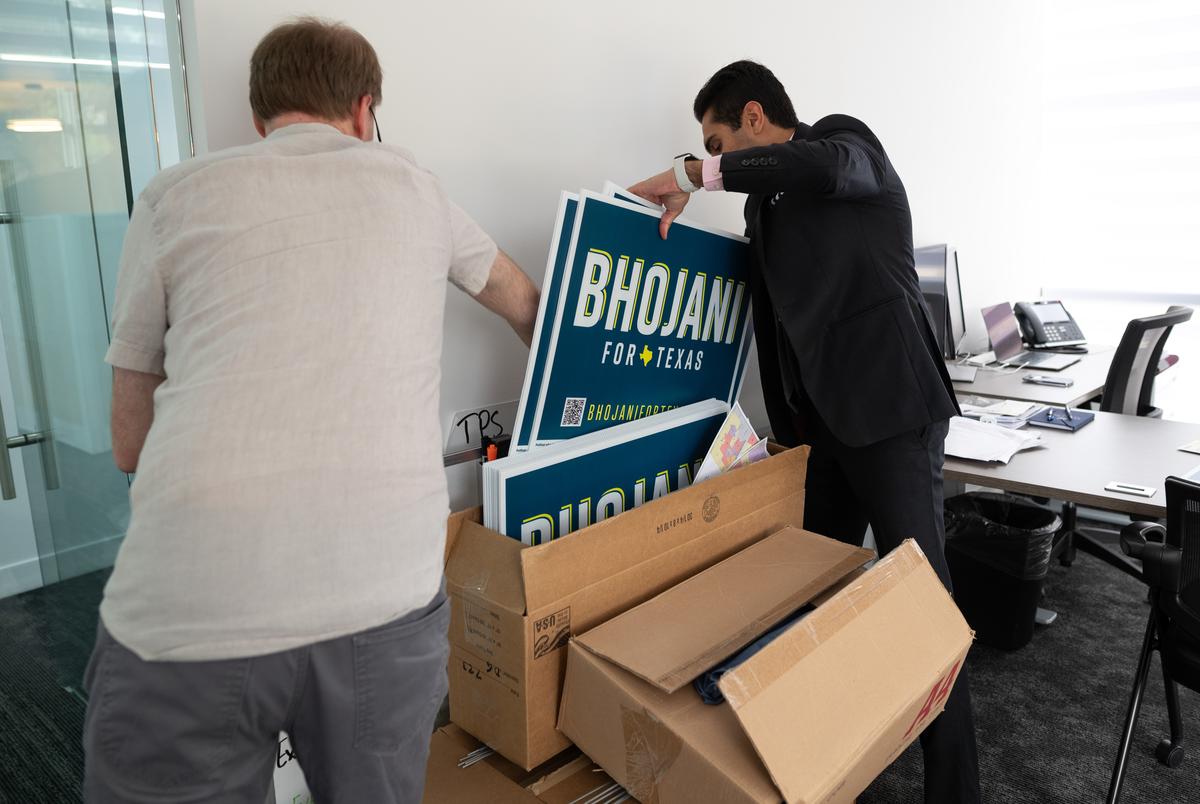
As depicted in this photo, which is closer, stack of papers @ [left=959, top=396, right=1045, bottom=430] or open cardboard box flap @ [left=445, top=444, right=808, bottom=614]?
open cardboard box flap @ [left=445, top=444, right=808, bottom=614]

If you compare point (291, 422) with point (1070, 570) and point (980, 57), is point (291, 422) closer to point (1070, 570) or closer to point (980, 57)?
point (1070, 570)

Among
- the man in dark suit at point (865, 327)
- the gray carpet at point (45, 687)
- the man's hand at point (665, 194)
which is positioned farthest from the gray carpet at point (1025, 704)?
the man's hand at point (665, 194)

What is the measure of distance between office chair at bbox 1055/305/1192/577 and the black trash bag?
0.33 metres

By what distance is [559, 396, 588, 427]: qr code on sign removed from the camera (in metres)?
1.68

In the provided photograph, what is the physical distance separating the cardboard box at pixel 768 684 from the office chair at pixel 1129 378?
1842mm

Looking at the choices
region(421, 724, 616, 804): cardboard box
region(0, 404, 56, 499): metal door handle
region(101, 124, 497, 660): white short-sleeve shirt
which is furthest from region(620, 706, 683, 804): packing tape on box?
region(0, 404, 56, 499): metal door handle

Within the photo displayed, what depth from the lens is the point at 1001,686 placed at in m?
2.49

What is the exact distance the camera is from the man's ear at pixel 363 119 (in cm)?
120

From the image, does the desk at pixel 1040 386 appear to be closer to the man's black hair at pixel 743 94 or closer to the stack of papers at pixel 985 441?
the stack of papers at pixel 985 441

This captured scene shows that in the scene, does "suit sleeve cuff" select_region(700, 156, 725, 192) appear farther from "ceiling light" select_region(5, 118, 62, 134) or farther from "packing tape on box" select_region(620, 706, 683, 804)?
"ceiling light" select_region(5, 118, 62, 134)

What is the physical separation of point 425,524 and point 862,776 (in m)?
0.88

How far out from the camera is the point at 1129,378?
3.13 metres

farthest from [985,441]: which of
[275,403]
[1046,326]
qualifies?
[1046,326]

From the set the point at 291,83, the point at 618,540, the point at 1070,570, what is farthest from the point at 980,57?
the point at 291,83
